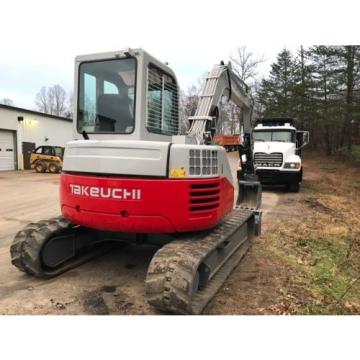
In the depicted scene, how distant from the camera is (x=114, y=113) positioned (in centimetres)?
468

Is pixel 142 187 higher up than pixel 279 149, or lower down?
lower down

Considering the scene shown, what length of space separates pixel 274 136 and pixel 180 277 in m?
12.9

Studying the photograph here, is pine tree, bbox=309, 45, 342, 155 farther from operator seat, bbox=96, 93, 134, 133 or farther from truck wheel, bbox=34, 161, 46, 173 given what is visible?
operator seat, bbox=96, 93, 134, 133

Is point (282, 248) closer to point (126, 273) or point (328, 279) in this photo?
point (328, 279)

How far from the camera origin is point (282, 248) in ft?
22.8

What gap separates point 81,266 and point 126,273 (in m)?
0.72

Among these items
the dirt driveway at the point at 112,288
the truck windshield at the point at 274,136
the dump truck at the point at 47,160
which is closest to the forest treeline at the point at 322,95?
the truck windshield at the point at 274,136

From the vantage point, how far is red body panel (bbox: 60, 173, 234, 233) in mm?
4215

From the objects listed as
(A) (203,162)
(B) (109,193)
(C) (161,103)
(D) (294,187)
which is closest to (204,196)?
(A) (203,162)

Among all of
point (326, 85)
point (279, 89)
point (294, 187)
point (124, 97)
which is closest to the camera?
point (124, 97)

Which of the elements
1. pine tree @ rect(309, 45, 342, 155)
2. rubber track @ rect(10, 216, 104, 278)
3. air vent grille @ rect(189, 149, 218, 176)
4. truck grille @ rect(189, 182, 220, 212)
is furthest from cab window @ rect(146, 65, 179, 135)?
pine tree @ rect(309, 45, 342, 155)

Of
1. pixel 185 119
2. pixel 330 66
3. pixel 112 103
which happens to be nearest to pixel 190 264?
pixel 112 103

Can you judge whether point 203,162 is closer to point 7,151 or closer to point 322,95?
point 7,151

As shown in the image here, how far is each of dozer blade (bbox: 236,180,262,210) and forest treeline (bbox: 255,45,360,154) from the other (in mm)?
20024
